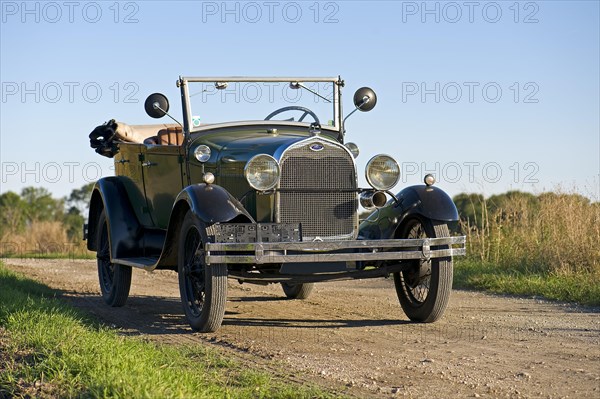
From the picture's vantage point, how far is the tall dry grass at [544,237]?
11.3 meters

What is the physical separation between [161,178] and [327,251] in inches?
93.8

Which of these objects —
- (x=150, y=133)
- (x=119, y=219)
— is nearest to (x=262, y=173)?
(x=119, y=219)

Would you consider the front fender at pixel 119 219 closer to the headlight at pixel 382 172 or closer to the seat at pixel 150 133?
the seat at pixel 150 133

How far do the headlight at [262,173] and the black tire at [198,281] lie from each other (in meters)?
0.58

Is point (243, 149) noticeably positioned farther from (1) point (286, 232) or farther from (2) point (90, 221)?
(2) point (90, 221)

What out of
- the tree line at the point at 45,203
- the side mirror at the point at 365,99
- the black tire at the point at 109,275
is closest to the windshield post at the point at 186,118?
the black tire at the point at 109,275

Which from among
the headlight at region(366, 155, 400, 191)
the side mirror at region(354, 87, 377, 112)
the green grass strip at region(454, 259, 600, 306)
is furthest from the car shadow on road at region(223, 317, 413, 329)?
the green grass strip at region(454, 259, 600, 306)

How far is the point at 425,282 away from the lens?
814 cm

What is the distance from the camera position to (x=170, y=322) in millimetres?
8305

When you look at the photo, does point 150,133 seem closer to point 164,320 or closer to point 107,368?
point 164,320

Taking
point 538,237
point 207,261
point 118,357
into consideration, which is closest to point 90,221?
point 207,261

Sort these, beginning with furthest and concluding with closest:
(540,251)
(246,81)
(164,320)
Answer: (540,251) → (246,81) → (164,320)

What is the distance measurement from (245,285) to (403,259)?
14.4 feet

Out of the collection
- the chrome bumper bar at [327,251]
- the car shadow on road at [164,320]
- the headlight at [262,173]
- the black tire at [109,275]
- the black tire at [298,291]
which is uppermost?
the headlight at [262,173]
